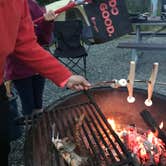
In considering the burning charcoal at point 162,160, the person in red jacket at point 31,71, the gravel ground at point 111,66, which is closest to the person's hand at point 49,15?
the person in red jacket at point 31,71

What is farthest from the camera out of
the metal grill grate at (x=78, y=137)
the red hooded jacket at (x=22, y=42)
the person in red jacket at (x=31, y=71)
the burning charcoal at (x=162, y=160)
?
the person in red jacket at (x=31, y=71)

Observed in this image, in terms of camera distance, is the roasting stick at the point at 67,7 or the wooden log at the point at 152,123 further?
the roasting stick at the point at 67,7

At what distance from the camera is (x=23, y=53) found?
211 centimetres

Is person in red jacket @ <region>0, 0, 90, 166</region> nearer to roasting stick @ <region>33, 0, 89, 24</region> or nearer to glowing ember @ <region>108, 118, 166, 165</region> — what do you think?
glowing ember @ <region>108, 118, 166, 165</region>

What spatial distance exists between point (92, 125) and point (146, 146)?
0.49 m

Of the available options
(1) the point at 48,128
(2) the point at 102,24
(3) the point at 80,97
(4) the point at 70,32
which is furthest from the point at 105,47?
(1) the point at 48,128

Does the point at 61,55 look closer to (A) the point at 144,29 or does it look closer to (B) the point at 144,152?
(B) the point at 144,152

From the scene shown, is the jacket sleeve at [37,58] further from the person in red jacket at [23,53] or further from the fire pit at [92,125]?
the fire pit at [92,125]

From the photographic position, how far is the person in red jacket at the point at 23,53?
1.86m

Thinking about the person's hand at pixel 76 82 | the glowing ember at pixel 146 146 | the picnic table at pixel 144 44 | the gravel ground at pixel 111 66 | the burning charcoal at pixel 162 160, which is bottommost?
the gravel ground at pixel 111 66

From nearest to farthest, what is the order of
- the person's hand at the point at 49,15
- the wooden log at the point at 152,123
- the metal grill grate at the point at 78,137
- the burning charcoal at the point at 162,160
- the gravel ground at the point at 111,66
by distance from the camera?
1. the metal grill grate at the point at 78,137
2. the burning charcoal at the point at 162,160
3. the wooden log at the point at 152,123
4. the person's hand at the point at 49,15
5. the gravel ground at the point at 111,66

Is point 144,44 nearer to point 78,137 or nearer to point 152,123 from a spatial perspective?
point 152,123

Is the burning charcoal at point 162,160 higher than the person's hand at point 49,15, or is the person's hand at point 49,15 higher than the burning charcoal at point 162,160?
the person's hand at point 49,15

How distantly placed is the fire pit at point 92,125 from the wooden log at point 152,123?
11 centimetres
